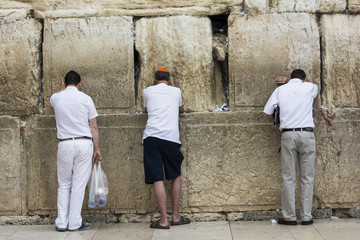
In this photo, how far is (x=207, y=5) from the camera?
5.86 meters

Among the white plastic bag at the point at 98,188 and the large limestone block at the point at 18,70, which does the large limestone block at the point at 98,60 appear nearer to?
the large limestone block at the point at 18,70

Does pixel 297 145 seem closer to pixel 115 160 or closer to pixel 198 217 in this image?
pixel 198 217

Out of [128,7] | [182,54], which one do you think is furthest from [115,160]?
[128,7]

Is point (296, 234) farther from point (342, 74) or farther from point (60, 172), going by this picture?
point (60, 172)

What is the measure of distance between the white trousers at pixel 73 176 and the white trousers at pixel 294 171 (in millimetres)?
2127

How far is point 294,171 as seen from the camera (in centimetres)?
535

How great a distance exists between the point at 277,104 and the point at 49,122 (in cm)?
263

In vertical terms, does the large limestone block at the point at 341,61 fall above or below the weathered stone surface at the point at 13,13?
below

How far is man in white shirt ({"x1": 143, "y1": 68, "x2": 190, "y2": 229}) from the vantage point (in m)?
5.31

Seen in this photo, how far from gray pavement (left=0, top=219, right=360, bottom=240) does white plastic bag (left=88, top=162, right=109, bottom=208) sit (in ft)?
1.02

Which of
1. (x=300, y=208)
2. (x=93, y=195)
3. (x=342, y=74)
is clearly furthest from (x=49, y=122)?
(x=342, y=74)

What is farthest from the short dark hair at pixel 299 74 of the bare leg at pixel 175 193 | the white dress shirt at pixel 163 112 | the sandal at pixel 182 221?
the sandal at pixel 182 221

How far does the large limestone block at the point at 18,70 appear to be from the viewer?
19.1ft

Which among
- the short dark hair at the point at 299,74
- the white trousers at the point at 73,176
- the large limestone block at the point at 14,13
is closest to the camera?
the white trousers at the point at 73,176
